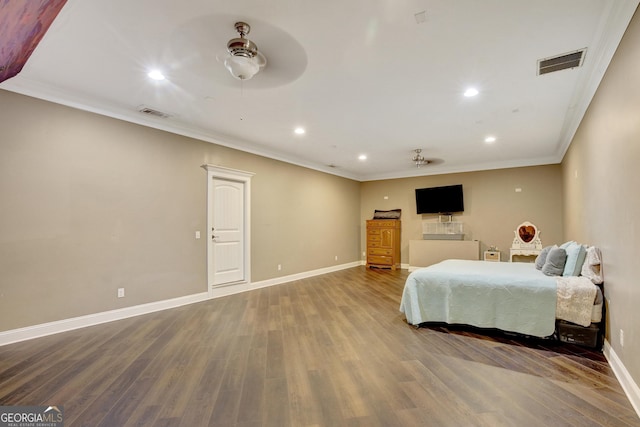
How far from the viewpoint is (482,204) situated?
285 inches

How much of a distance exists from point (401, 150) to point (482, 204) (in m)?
2.87

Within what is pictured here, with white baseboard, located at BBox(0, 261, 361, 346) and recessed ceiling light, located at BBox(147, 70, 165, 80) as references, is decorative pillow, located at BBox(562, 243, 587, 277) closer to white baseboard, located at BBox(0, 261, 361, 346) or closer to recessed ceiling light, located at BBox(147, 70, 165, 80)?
white baseboard, located at BBox(0, 261, 361, 346)

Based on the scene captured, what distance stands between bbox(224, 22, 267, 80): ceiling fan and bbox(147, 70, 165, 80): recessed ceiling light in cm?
89

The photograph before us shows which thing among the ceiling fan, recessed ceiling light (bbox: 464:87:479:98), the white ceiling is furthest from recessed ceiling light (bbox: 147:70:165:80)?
recessed ceiling light (bbox: 464:87:479:98)

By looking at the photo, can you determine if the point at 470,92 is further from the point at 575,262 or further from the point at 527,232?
the point at 527,232

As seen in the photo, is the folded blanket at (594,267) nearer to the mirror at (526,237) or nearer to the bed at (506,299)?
the bed at (506,299)

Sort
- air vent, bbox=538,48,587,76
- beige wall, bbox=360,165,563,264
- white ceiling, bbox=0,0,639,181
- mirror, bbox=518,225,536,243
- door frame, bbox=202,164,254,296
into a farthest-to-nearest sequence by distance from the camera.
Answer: mirror, bbox=518,225,536,243
beige wall, bbox=360,165,563,264
door frame, bbox=202,164,254,296
air vent, bbox=538,48,587,76
white ceiling, bbox=0,0,639,181

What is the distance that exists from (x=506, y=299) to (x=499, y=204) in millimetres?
4631

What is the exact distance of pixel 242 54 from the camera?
93.5 inches

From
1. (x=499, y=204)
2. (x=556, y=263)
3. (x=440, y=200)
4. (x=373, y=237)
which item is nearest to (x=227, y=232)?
(x=373, y=237)

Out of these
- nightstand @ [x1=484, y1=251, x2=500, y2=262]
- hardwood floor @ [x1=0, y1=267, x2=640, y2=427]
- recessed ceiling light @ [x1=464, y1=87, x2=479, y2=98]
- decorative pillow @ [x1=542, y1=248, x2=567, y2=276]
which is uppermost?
recessed ceiling light @ [x1=464, y1=87, x2=479, y2=98]

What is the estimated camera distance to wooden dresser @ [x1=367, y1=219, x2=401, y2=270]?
8.02 m

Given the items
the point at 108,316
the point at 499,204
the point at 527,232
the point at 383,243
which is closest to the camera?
the point at 108,316

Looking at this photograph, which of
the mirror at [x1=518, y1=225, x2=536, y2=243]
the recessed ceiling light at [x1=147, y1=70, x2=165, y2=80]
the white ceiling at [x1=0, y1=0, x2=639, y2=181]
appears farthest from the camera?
the mirror at [x1=518, y1=225, x2=536, y2=243]
